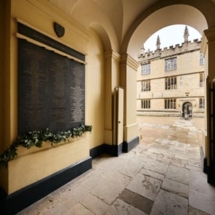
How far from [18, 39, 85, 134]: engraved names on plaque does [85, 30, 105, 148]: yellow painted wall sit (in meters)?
0.67

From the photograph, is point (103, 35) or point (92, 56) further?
point (103, 35)

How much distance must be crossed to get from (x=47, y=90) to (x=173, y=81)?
2179cm

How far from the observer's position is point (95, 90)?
13.2ft

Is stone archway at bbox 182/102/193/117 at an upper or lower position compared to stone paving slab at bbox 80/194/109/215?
upper

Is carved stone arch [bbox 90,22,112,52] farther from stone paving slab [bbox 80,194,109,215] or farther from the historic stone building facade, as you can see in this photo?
the historic stone building facade

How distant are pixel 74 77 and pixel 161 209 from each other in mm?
3018

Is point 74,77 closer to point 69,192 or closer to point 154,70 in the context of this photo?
point 69,192

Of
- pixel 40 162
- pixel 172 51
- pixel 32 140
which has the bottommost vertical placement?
pixel 40 162

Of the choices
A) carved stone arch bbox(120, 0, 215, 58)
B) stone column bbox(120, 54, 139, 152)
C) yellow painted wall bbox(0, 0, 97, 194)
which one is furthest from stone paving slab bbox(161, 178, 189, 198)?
carved stone arch bbox(120, 0, 215, 58)

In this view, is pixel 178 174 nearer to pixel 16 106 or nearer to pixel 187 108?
pixel 16 106

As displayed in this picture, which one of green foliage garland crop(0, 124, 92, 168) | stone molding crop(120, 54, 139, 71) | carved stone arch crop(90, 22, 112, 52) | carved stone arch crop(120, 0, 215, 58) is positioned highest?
carved stone arch crop(120, 0, 215, 58)

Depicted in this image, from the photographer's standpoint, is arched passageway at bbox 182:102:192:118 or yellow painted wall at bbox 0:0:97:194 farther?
arched passageway at bbox 182:102:192:118

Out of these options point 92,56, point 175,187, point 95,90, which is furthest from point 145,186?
point 92,56

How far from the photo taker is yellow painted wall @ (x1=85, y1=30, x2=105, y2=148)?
381 cm
